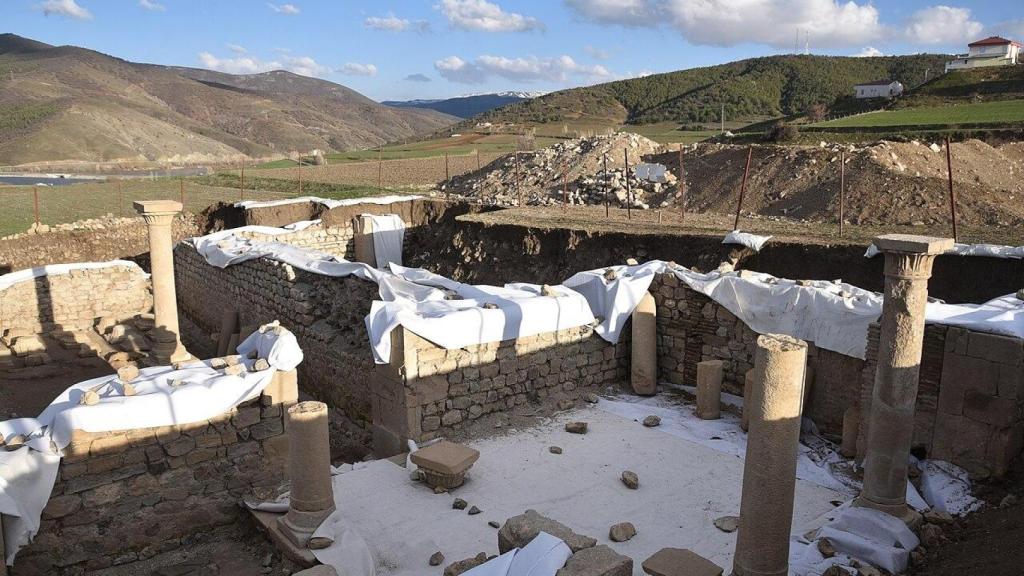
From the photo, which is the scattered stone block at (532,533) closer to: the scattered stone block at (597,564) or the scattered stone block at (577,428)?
the scattered stone block at (597,564)

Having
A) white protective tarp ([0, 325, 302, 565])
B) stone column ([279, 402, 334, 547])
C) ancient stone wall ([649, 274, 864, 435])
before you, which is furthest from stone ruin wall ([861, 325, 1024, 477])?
white protective tarp ([0, 325, 302, 565])

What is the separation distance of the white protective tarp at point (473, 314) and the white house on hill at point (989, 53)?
64708mm

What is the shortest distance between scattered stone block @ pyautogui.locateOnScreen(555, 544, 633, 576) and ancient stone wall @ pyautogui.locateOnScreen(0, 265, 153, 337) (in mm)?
13785

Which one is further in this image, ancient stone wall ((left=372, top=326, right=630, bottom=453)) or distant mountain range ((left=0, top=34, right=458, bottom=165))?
distant mountain range ((left=0, top=34, right=458, bottom=165))

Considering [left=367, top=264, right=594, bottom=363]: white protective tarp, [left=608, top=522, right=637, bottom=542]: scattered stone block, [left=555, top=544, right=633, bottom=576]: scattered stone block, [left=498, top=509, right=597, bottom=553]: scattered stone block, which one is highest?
[left=367, top=264, right=594, bottom=363]: white protective tarp

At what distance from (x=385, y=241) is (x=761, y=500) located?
53.7ft

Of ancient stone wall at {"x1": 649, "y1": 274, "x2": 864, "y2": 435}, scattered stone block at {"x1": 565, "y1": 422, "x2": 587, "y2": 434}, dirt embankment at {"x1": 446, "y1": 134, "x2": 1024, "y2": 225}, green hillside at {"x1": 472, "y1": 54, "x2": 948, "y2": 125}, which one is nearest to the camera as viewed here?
ancient stone wall at {"x1": 649, "y1": 274, "x2": 864, "y2": 435}

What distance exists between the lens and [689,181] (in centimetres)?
2280

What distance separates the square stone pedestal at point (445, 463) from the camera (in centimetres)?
749

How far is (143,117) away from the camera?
97.5 m

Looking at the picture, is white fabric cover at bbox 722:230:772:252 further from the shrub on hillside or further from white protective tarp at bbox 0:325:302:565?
the shrub on hillside

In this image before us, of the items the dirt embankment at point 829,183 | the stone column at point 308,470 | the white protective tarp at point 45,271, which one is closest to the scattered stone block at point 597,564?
the stone column at point 308,470

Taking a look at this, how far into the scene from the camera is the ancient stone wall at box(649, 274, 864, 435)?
877 centimetres

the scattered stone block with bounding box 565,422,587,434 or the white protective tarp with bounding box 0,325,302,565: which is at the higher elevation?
the white protective tarp with bounding box 0,325,302,565
